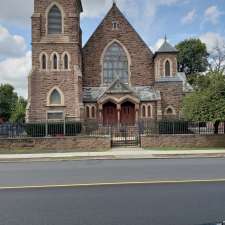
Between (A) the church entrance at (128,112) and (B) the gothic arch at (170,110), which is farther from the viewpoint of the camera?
(B) the gothic arch at (170,110)

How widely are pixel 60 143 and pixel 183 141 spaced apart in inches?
317

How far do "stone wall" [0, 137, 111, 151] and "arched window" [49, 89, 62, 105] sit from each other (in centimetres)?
1155

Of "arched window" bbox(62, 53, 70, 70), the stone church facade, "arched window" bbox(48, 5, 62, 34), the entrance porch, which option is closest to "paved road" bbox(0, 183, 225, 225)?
the stone church facade

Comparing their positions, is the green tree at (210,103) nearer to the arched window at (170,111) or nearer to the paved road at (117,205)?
the arched window at (170,111)

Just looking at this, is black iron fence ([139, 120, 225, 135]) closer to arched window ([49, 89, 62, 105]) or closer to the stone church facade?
the stone church facade

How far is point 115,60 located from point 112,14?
5.20m

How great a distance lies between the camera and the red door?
109ft

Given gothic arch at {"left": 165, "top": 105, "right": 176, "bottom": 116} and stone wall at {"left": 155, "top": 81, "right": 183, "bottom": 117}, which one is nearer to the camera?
stone wall at {"left": 155, "top": 81, "right": 183, "bottom": 117}

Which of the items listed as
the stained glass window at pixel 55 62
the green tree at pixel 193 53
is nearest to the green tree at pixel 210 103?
the stained glass window at pixel 55 62

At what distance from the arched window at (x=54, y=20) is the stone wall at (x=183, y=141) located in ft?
56.1

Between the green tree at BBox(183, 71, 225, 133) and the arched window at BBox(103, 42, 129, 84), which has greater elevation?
the arched window at BBox(103, 42, 129, 84)

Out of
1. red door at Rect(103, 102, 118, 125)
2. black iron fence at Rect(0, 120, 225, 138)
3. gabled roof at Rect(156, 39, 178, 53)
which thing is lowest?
black iron fence at Rect(0, 120, 225, 138)

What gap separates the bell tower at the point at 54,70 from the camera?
31.9 m

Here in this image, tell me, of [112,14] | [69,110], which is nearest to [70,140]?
[69,110]
